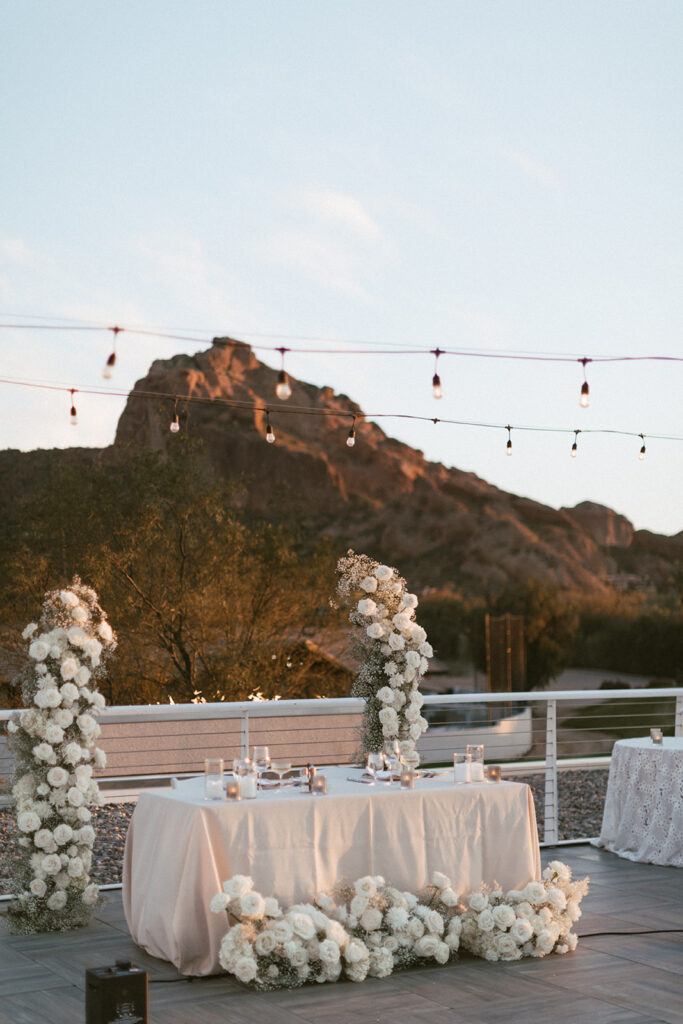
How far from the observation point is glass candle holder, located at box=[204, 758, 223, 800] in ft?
15.3

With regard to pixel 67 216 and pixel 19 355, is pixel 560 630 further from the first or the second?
pixel 67 216

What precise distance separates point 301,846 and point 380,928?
0.45m

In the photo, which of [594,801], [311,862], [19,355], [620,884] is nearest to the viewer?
[311,862]

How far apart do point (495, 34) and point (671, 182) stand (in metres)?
5.26

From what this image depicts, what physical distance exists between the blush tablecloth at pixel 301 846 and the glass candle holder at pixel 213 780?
0.06 m

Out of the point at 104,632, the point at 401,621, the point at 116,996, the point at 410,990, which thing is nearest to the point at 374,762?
the point at 401,621

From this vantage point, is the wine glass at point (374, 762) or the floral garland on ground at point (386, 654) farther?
the floral garland on ground at point (386, 654)

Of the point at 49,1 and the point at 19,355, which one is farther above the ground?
the point at 49,1

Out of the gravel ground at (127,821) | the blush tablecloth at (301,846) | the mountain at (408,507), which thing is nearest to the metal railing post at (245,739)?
the blush tablecloth at (301,846)

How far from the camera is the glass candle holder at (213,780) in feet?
15.3

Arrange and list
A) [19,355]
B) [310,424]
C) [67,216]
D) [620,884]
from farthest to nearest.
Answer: [310,424] < [19,355] < [67,216] < [620,884]

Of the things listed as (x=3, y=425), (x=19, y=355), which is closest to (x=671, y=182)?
(x=19, y=355)

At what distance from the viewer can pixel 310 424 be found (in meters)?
45.5

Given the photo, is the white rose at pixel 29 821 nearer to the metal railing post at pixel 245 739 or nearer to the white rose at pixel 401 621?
the metal railing post at pixel 245 739
